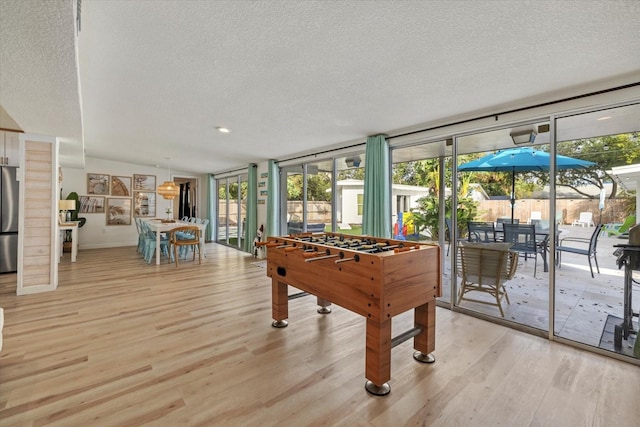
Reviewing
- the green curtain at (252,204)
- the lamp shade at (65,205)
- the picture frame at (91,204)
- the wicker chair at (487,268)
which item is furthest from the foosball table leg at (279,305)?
the picture frame at (91,204)

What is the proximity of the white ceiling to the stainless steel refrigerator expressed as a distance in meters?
2.18

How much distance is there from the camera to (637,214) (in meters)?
2.53

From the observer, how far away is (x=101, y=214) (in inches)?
312

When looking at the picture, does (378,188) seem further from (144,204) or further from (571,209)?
(144,204)

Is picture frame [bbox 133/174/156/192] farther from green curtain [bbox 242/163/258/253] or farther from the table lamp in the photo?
green curtain [bbox 242/163/258/253]

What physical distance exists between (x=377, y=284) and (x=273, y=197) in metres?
4.88

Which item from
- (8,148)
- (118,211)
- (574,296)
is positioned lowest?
(574,296)

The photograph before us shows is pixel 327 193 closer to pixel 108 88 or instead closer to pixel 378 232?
pixel 378 232

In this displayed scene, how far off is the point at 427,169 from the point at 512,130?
3.64ft

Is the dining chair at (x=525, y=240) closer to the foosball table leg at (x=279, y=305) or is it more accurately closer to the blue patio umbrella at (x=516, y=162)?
the blue patio umbrella at (x=516, y=162)

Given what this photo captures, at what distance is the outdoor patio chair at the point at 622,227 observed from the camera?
2.57 m

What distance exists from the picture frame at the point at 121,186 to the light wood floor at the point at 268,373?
5446mm

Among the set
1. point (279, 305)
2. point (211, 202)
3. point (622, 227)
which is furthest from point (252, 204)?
point (622, 227)

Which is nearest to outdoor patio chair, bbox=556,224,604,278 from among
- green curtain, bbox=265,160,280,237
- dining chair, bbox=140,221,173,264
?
green curtain, bbox=265,160,280,237
